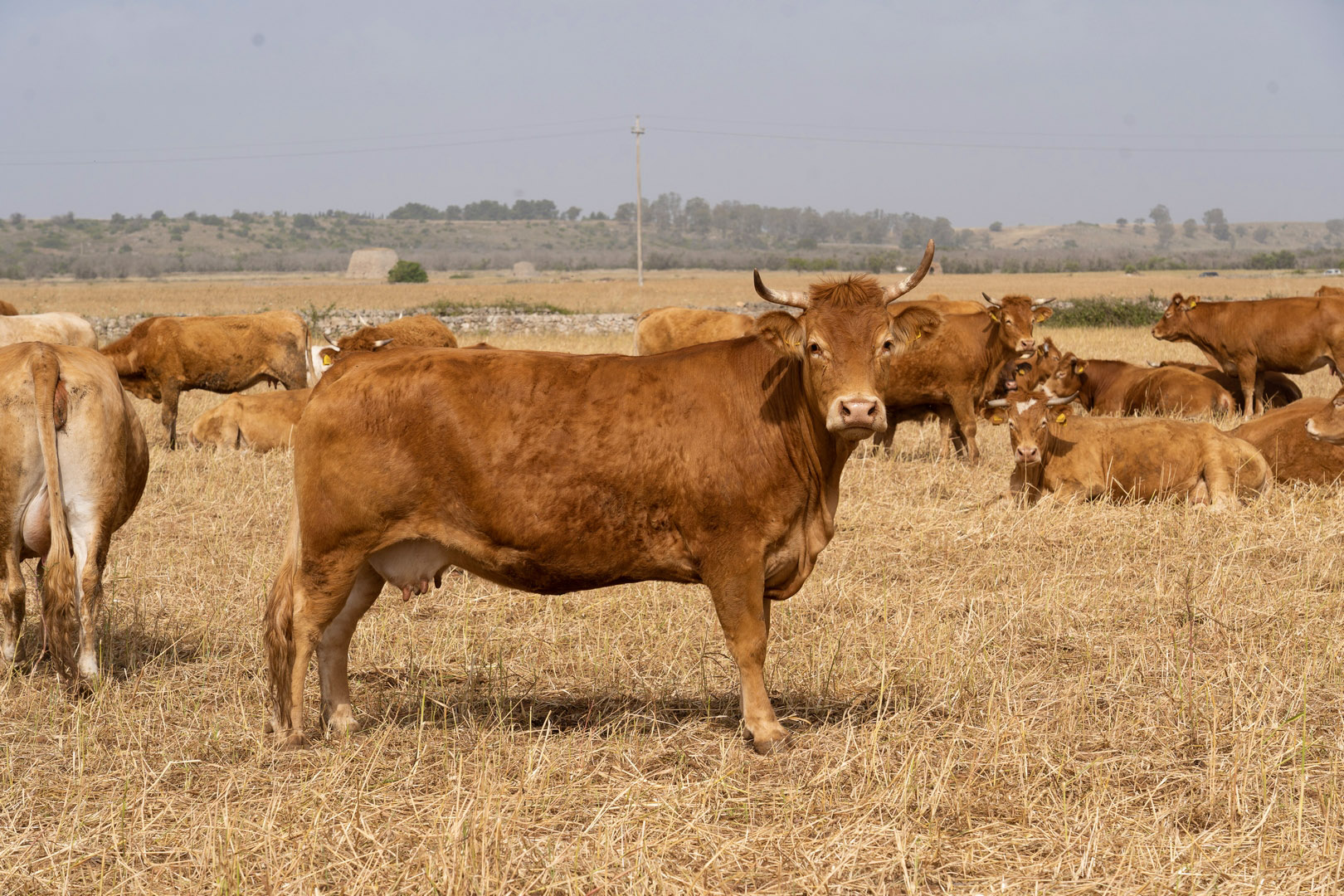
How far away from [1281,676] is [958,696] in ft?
5.67

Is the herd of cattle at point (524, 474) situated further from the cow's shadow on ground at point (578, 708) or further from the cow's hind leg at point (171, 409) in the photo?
the cow's hind leg at point (171, 409)

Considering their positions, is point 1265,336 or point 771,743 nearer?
point 771,743

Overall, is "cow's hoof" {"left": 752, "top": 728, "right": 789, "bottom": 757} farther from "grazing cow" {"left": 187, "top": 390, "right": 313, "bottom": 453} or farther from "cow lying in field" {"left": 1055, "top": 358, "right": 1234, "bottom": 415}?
"cow lying in field" {"left": 1055, "top": 358, "right": 1234, "bottom": 415}

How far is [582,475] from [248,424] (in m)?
9.91

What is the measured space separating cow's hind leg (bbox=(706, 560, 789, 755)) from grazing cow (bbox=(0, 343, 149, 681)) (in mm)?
3214

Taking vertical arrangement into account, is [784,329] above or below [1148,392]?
above

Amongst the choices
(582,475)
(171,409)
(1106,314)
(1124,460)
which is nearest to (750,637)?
(582,475)

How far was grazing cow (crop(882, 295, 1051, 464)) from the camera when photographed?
12.9 meters

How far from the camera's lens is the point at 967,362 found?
1300 cm

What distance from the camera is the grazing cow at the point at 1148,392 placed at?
599 inches

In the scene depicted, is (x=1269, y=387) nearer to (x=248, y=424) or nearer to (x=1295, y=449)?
(x=1295, y=449)

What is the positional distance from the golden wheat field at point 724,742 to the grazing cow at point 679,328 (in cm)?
775

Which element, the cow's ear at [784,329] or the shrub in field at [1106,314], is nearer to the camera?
the cow's ear at [784,329]

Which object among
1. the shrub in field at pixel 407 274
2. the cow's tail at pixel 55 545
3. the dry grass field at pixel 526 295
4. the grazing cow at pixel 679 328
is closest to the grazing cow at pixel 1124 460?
the grazing cow at pixel 679 328
